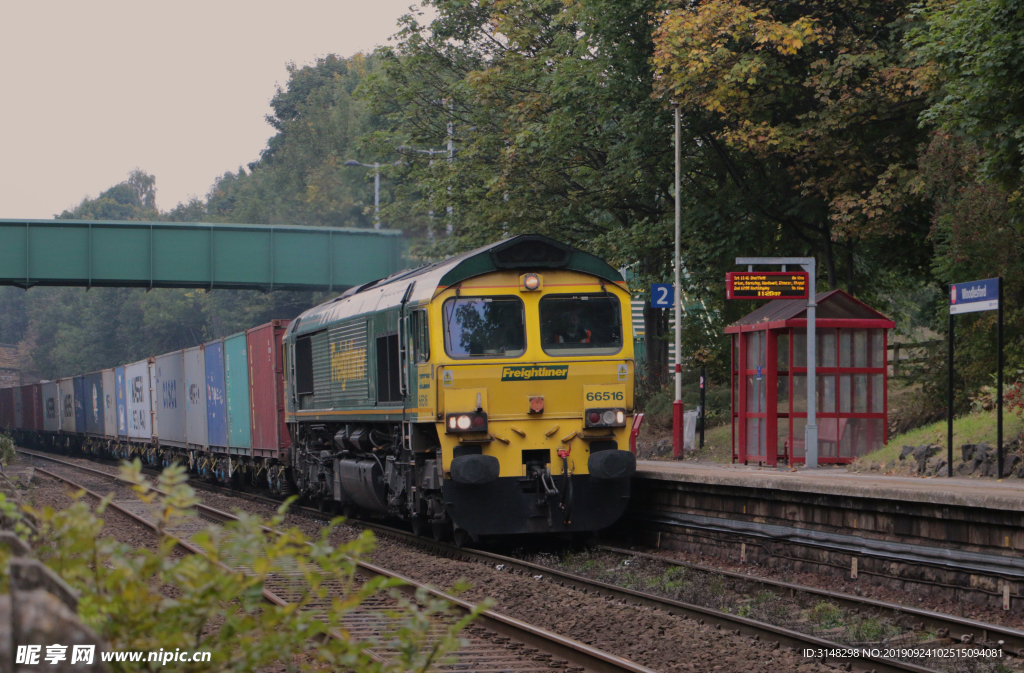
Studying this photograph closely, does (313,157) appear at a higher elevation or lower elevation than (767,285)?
higher

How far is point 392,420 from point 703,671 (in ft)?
24.5

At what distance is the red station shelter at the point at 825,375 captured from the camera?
17.8m

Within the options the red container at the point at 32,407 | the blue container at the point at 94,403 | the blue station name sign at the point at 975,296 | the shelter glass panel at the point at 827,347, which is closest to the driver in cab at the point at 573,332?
the blue station name sign at the point at 975,296

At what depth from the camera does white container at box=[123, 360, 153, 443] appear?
36303 mm

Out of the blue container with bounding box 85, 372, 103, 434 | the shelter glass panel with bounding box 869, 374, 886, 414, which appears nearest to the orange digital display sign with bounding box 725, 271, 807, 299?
the shelter glass panel with bounding box 869, 374, 886, 414

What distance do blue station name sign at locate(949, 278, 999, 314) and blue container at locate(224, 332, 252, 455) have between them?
49.4 feet

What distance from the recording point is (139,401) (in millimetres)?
37406

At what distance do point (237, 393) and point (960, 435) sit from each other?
1503 cm

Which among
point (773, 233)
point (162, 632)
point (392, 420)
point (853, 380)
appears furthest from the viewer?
point (773, 233)

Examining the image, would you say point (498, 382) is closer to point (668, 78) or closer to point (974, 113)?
point (974, 113)

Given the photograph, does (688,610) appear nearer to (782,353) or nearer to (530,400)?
(530,400)

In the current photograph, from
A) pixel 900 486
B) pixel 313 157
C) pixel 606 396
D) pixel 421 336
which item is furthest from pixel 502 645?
pixel 313 157

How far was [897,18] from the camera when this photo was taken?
22.3 m

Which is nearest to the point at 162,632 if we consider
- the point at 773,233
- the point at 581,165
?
the point at 773,233
